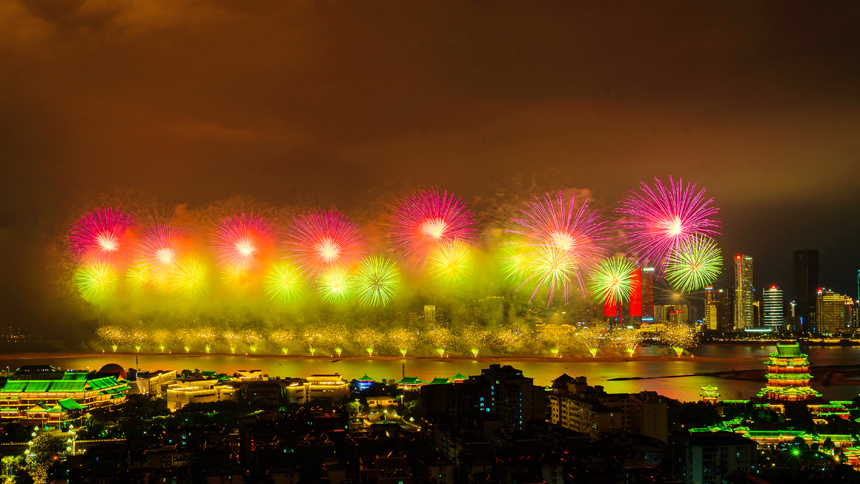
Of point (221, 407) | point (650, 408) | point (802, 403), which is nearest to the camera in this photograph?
point (650, 408)

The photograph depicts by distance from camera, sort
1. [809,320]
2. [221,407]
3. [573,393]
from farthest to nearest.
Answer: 1. [809,320]
2. [221,407]
3. [573,393]

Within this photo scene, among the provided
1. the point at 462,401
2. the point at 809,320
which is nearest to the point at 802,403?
the point at 462,401

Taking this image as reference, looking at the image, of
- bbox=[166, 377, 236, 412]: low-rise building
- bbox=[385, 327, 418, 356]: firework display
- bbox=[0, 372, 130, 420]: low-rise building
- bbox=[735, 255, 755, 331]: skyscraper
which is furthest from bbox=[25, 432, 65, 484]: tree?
bbox=[735, 255, 755, 331]: skyscraper

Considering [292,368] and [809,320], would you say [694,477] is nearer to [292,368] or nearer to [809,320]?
[292,368]

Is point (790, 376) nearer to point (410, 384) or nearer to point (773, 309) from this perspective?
point (410, 384)

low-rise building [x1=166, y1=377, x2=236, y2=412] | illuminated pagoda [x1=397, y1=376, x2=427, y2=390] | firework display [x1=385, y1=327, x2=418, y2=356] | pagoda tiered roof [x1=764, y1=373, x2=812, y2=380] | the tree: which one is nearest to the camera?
the tree

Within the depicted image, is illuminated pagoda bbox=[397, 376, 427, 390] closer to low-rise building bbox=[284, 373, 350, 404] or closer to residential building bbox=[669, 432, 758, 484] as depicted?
low-rise building bbox=[284, 373, 350, 404]
